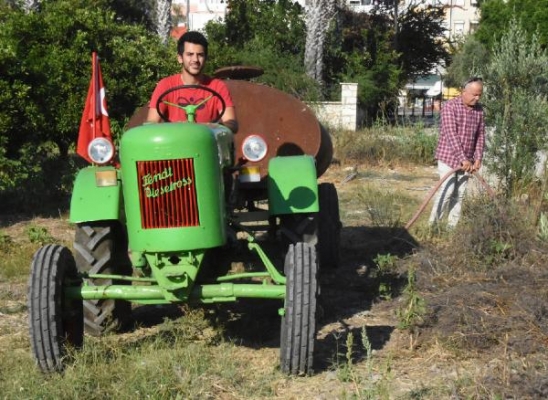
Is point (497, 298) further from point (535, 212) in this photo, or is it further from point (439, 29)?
point (439, 29)

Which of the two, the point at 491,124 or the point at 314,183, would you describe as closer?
the point at 314,183

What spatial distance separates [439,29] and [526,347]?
29691 mm

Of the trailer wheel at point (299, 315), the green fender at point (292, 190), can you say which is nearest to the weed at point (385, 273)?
the green fender at point (292, 190)

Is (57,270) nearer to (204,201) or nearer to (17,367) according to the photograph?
(17,367)

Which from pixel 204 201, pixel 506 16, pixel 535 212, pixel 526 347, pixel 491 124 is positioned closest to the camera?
pixel 204 201

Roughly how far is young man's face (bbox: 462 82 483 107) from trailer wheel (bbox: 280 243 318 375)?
12.0 ft

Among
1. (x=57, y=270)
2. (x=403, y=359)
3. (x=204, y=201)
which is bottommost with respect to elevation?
(x=403, y=359)

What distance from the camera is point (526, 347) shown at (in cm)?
493

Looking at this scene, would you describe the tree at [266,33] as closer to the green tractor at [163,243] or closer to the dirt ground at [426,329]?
the dirt ground at [426,329]

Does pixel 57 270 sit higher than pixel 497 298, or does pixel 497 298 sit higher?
pixel 57 270

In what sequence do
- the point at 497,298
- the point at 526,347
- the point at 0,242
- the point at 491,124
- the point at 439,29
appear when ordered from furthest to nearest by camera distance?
the point at 439,29
the point at 491,124
the point at 0,242
the point at 497,298
the point at 526,347

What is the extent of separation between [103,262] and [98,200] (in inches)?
15.8

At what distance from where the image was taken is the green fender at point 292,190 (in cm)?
554

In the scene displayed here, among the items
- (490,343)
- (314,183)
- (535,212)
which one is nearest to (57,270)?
(314,183)
